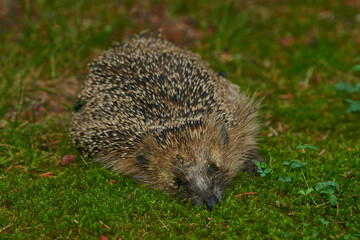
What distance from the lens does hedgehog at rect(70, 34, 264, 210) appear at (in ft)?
18.7

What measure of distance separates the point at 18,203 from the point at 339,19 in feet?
31.3

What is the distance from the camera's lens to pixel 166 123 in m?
5.96

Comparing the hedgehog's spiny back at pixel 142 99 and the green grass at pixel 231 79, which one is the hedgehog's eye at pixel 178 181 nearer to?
the green grass at pixel 231 79

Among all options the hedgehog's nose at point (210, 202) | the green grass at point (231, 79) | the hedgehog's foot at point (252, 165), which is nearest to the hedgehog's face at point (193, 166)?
the hedgehog's nose at point (210, 202)

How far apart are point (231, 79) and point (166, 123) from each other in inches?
141

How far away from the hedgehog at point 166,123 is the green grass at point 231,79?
245 millimetres

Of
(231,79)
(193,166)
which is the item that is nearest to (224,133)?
(193,166)

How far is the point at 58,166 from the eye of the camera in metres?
6.60

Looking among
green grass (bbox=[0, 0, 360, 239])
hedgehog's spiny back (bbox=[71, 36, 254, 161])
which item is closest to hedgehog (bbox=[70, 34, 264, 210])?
hedgehog's spiny back (bbox=[71, 36, 254, 161])

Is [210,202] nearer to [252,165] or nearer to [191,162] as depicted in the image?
[191,162]

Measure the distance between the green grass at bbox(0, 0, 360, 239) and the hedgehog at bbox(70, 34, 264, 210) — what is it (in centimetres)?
25

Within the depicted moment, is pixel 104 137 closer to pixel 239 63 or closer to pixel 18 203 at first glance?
pixel 18 203

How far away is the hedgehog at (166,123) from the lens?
18.7ft

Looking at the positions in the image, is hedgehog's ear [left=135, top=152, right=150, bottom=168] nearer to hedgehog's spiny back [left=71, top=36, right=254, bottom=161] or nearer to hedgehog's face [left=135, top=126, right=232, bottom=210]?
hedgehog's face [left=135, top=126, right=232, bottom=210]
